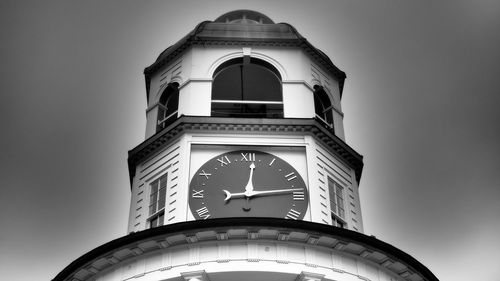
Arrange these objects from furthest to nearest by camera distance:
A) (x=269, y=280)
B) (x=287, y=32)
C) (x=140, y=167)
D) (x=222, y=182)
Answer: (x=287, y=32) → (x=140, y=167) → (x=222, y=182) → (x=269, y=280)

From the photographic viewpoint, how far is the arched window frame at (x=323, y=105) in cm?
4556

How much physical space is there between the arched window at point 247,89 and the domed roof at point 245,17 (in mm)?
3180

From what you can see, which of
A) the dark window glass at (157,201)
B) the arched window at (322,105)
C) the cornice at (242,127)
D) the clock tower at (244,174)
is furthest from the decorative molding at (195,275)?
the arched window at (322,105)

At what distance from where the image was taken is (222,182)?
4034 centimetres

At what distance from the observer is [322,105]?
4606cm

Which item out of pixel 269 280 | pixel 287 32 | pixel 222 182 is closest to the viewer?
pixel 269 280

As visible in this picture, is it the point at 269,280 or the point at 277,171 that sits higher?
the point at 277,171

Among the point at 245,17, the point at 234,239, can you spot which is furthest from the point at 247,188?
the point at 245,17

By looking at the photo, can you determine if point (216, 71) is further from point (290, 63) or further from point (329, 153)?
point (329, 153)

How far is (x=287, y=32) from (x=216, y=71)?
3516 mm

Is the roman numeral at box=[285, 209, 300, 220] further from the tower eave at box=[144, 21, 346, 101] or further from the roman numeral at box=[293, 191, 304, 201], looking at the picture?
the tower eave at box=[144, 21, 346, 101]

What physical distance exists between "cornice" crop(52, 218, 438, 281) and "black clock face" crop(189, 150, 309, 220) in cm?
301

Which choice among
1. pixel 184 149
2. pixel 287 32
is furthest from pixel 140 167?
pixel 287 32

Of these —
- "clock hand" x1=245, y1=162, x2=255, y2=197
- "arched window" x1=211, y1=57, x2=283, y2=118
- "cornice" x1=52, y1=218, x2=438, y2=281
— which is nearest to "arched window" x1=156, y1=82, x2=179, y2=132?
"arched window" x1=211, y1=57, x2=283, y2=118
